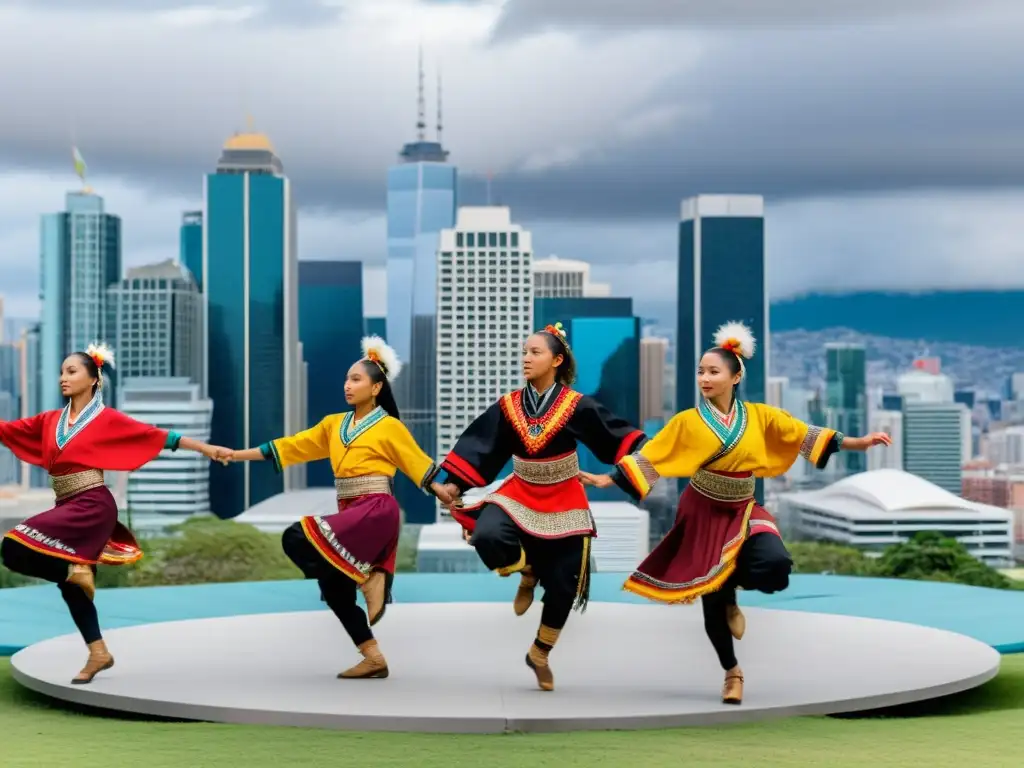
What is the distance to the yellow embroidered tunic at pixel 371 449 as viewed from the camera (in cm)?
660

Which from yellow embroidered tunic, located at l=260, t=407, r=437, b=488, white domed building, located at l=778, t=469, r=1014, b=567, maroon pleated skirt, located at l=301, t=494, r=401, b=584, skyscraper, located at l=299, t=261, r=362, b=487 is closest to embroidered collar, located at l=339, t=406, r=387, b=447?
yellow embroidered tunic, located at l=260, t=407, r=437, b=488

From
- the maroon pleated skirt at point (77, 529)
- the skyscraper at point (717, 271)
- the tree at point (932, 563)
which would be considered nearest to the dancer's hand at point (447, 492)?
the maroon pleated skirt at point (77, 529)

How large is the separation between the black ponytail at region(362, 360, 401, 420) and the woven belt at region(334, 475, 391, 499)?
0.33m

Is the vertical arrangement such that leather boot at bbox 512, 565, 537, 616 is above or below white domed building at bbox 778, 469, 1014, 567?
above

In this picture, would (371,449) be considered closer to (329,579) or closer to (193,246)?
(329,579)

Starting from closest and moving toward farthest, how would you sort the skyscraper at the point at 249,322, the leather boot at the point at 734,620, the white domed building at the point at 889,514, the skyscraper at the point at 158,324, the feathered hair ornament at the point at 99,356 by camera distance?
1. the leather boot at the point at 734,620
2. the feathered hair ornament at the point at 99,356
3. the white domed building at the point at 889,514
4. the skyscraper at the point at 249,322
5. the skyscraper at the point at 158,324

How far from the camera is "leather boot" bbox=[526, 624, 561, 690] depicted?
20.0 feet

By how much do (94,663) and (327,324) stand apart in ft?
480

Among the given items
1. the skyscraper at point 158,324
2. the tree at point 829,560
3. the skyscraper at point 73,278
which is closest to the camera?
the tree at point 829,560

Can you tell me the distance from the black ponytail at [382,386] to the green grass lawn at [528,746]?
6.14 ft

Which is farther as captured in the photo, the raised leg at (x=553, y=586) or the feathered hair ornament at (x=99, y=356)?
the feathered hair ornament at (x=99, y=356)

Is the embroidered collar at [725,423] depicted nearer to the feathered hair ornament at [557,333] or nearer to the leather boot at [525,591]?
the feathered hair ornament at [557,333]

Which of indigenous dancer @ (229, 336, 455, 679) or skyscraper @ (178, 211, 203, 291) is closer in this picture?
indigenous dancer @ (229, 336, 455, 679)

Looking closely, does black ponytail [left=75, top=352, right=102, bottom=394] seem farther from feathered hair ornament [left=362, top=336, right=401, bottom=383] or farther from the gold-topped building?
the gold-topped building
